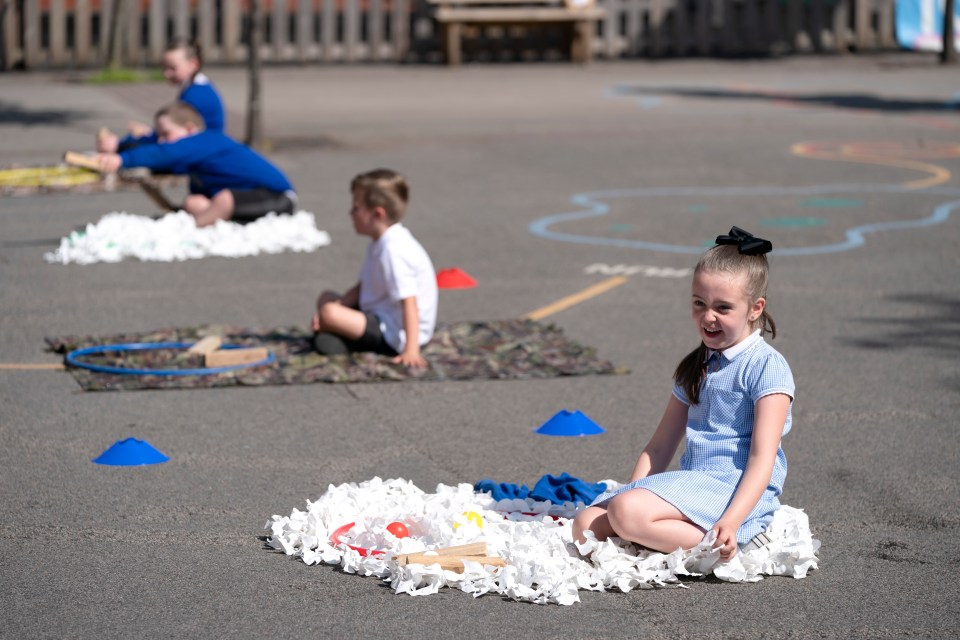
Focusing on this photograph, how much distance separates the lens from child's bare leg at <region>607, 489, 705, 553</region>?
4398 millimetres

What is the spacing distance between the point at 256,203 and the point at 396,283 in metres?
3.81

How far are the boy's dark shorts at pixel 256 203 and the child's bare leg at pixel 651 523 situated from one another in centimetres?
674

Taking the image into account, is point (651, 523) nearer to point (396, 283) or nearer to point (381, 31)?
point (396, 283)

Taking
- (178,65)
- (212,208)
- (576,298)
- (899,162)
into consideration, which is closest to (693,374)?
(576,298)

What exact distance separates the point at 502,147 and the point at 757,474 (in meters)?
12.1

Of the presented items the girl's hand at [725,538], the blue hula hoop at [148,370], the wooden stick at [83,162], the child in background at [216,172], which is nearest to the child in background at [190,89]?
the child in background at [216,172]

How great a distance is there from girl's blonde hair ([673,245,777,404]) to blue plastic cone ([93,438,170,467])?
2.17 meters

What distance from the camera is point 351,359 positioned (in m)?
7.37

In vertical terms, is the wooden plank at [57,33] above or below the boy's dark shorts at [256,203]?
above

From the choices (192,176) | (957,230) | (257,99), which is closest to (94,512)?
(192,176)

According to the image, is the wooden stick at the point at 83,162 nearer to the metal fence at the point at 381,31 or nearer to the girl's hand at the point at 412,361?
the girl's hand at the point at 412,361

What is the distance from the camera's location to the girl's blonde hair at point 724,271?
14.7 feet

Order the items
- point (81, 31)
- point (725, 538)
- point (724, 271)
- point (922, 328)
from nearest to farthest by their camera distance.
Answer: point (725, 538)
point (724, 271)
point (922, 328)
point (81, 31)

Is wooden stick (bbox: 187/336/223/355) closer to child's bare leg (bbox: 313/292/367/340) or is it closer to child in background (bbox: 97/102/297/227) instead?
child's bare leg (bbox: 313/292/367/340)
